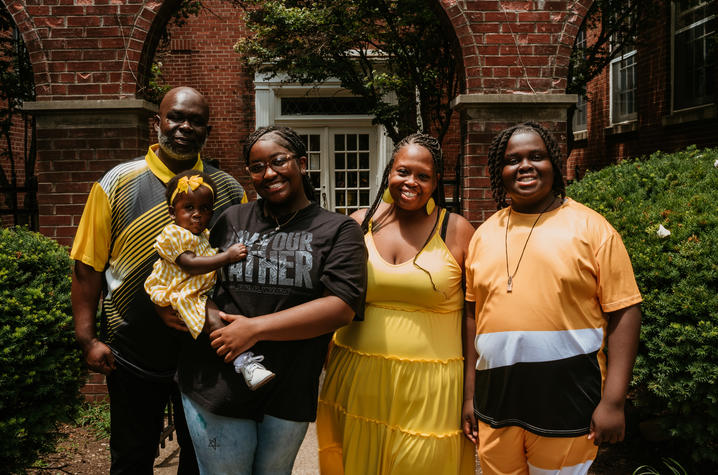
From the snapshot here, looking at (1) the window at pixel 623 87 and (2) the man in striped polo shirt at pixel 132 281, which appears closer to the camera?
(2) the man in striped polo shirt at pixel 132 281

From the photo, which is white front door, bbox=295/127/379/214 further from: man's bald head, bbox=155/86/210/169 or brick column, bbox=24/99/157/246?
man's bald head, bbox=155/86/210/169

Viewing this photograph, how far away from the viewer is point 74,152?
4.42 metres

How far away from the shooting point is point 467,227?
101 inches

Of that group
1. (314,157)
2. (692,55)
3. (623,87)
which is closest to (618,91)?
(623,87)

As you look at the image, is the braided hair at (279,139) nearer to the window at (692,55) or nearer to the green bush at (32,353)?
the green bush at (32,353)

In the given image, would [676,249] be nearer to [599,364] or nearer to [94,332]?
[599,364]

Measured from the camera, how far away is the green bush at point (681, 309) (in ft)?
9.06

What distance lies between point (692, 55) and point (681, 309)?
8.21 metres

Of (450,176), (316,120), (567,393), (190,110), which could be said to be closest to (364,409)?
(567,393)

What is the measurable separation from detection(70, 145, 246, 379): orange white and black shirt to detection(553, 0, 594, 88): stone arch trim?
3399mm

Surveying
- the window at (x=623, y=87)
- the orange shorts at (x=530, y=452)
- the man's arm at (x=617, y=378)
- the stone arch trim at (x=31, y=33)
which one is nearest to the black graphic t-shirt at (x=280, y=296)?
the orange shorts at (x=530, y=452)

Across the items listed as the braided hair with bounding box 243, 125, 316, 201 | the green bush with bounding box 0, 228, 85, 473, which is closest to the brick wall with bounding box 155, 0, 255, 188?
the green bush with bounding box 0, 228, 85, 473

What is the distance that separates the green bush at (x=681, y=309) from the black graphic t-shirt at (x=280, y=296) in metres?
1.81

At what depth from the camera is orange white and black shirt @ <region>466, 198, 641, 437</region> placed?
203 centimetres
